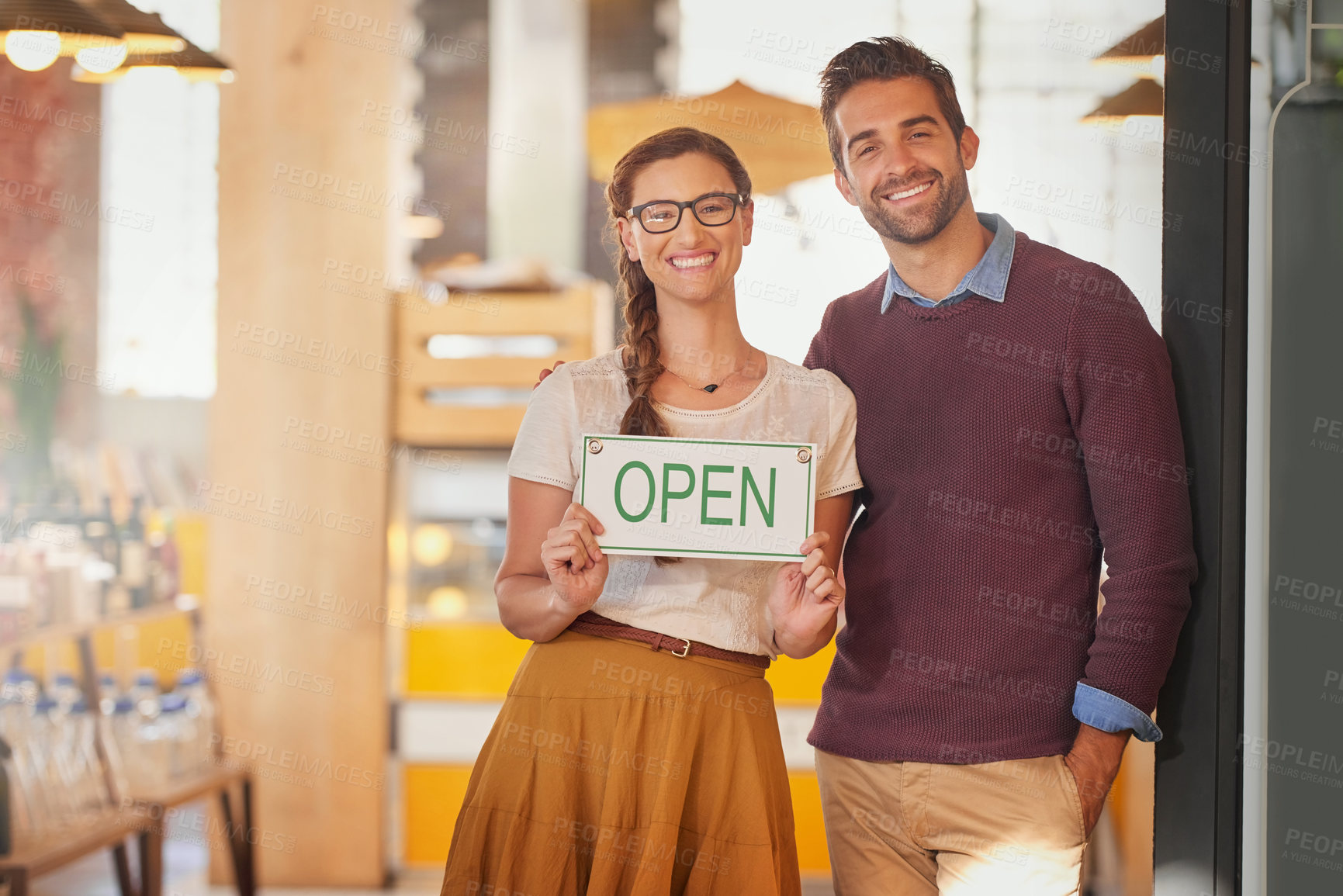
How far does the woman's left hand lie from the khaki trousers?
0.27 meters

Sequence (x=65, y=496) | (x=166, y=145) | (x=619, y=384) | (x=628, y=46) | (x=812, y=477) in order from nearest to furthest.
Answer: (x=812, y=477)
(x=619, y=384)
(x=65, y=496)
(x=628, y=46)
(x=166, y=145)

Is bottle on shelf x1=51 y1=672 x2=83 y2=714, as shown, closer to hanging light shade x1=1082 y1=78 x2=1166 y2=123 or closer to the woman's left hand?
the woman's left hand

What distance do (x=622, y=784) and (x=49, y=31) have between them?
79.2 inches

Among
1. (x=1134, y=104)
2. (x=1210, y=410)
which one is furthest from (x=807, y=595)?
(x=1134, y=104)

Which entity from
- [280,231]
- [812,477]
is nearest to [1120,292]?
[812,477]

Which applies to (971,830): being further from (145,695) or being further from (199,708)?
(199,708)

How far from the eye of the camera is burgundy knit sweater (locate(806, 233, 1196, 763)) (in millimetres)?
1343

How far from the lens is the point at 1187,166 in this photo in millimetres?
1429

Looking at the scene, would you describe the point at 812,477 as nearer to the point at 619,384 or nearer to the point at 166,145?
the point at 619,384

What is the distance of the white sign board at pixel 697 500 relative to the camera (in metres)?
1.27

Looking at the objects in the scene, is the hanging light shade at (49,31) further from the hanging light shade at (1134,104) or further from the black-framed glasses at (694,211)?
the hanging light shade at (1134,104)

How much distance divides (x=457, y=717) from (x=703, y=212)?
248cm

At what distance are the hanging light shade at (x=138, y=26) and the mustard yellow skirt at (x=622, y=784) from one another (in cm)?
191

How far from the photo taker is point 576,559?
1.25m
